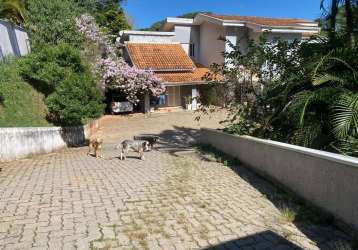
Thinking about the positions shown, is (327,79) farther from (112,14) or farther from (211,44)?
(112,14)

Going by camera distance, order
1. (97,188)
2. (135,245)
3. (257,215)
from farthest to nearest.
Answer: (97,188)
(257,215)
(135,245)

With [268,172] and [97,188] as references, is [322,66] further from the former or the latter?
[97,188]

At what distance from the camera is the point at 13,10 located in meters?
21.9

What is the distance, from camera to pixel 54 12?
20531mm

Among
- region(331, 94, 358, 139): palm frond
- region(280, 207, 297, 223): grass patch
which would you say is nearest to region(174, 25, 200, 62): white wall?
region(331, 94, 358, 139): palm frond

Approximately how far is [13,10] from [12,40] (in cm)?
485

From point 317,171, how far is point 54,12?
59.6 feet

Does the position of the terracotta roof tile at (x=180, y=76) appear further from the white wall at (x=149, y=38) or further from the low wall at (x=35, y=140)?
the low wall at (x=35, y=140)

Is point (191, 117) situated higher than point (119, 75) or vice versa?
point (119, 75)

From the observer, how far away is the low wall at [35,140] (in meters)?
10.8

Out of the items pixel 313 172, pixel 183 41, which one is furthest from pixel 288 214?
pixel 183 41

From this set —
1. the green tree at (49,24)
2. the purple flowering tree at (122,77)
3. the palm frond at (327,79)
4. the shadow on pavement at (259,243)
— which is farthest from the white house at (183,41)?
the shadow on pavement at (259,243)

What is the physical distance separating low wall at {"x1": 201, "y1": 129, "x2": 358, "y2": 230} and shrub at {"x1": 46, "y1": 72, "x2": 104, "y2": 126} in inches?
261

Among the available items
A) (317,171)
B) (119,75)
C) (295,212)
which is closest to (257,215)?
(295,212)
